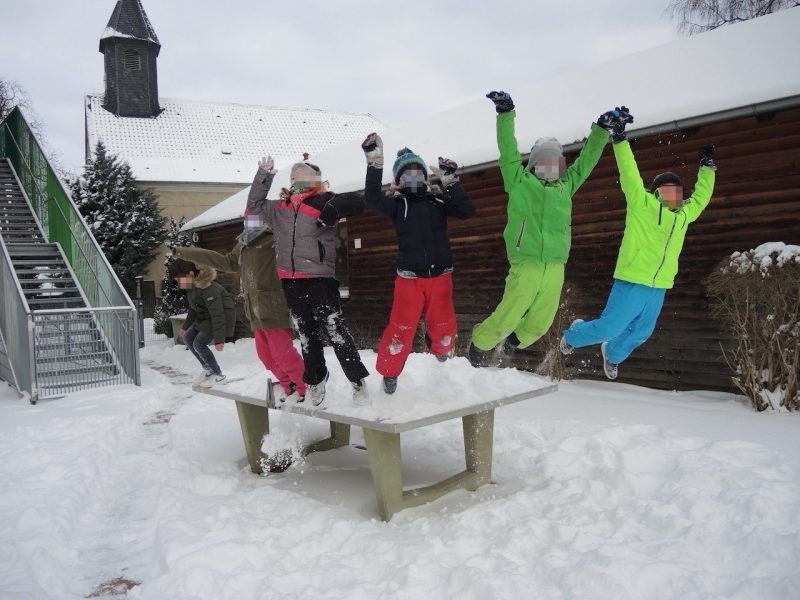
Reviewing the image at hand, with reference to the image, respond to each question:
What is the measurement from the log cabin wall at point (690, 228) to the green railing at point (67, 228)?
524 centimetres

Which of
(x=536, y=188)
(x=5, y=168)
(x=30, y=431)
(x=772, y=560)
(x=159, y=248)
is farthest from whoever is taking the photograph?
(x=159, y=248)

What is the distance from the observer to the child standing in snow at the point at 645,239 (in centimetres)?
334

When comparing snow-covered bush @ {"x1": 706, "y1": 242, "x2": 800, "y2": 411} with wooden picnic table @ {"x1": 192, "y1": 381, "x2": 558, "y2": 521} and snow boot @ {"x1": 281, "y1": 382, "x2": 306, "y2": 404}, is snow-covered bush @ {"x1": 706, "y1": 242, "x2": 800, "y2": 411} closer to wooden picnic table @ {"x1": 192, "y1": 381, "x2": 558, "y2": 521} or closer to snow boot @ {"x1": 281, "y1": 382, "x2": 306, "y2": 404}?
wooden picnic table @ {"x1": 192, "y1": 381, "x2": 558, "y2": 521}

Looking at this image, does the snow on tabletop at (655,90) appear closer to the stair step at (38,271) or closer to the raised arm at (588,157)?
the raised arm at (588,157)

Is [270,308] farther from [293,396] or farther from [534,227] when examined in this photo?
[534,227]

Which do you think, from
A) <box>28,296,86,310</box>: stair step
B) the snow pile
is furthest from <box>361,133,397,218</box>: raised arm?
<box>28,296,86,310</box>: stair step

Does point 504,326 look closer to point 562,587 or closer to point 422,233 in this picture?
point 422,233

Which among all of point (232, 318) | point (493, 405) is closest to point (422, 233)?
point (493, 405)

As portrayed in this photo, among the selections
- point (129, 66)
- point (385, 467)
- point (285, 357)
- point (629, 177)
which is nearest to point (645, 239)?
point (629, 177)

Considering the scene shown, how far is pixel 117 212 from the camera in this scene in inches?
994

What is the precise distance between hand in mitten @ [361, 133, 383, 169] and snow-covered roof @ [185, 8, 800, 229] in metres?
4.29

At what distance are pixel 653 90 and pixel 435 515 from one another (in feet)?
19.6

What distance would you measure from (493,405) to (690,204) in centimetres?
168

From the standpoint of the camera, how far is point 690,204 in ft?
11.3
